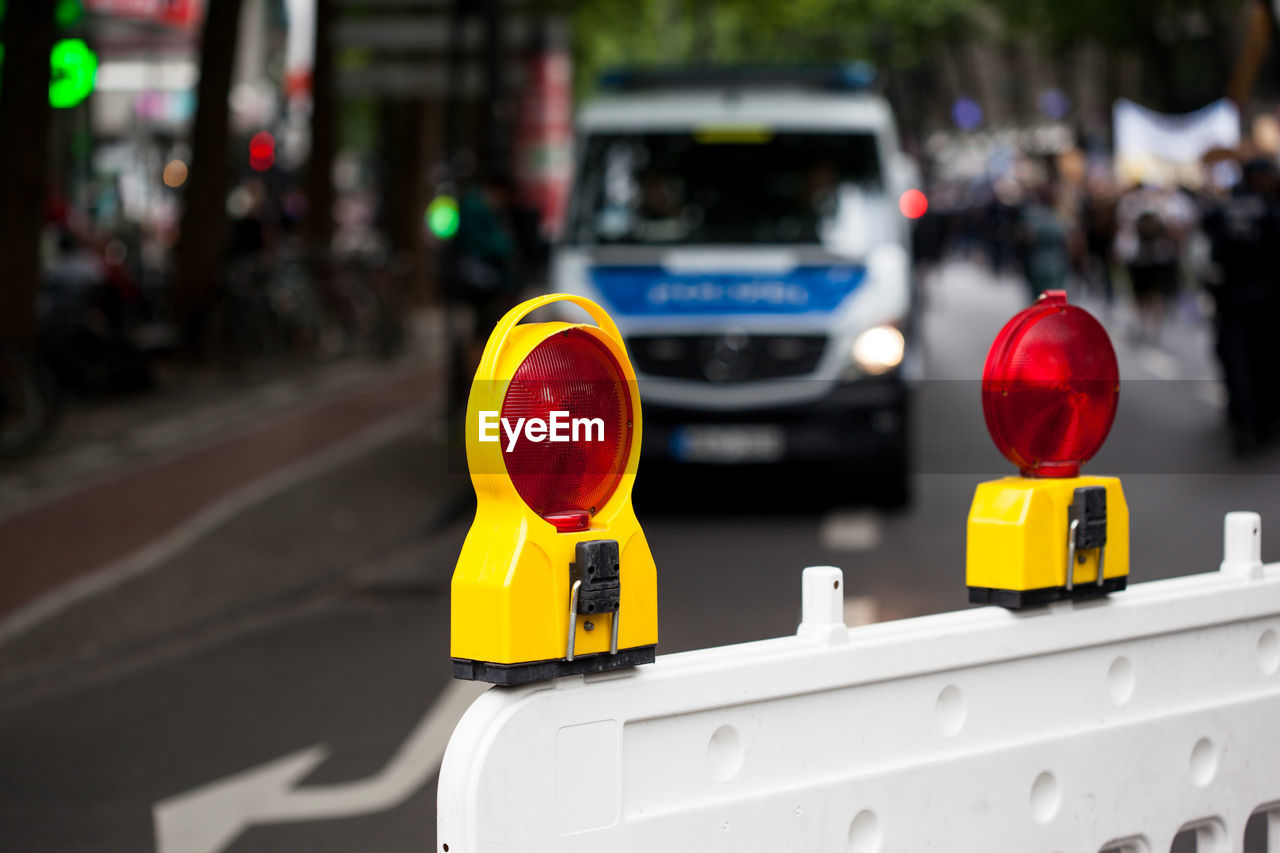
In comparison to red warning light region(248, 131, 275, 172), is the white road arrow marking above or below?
below

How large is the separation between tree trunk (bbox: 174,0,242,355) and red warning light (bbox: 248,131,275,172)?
20.5m

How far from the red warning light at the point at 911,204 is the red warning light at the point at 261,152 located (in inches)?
1056

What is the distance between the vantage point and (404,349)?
23.2 meters

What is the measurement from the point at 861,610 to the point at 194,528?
3.84 metres

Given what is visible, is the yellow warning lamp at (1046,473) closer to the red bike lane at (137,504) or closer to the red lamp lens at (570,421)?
the red lamp lens at (570,421)

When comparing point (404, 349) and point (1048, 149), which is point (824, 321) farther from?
point (1048, 149)

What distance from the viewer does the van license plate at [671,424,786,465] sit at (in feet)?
35.5

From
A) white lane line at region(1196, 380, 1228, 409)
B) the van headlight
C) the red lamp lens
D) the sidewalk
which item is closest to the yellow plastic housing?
the red lamp lens

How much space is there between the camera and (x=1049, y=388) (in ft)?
10.6

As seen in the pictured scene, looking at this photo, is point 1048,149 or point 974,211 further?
point 1048,149

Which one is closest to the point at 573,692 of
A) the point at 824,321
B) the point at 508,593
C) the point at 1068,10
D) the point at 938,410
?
the point at 508,593

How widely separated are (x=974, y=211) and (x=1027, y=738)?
163ft

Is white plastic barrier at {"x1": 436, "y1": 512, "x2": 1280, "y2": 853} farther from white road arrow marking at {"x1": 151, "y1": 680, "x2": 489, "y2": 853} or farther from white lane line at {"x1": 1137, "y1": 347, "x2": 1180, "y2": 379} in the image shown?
white lane line at {"x1": 1137, "y1": 347, "x2": 1180, "y2": 379}

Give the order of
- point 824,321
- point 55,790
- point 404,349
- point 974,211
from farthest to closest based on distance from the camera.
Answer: point 974,211 → point 404,349 → point 824,321 → point 55,790
